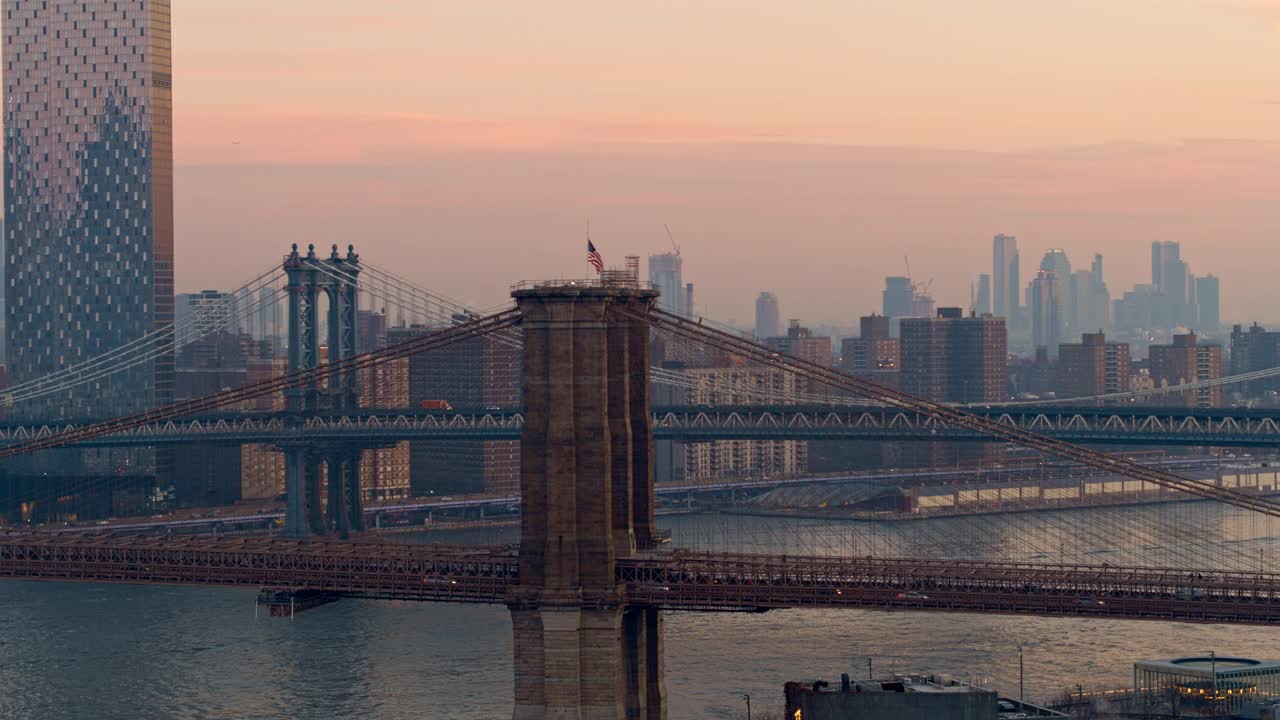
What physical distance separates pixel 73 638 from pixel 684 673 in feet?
65.6

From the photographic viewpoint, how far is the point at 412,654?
207 ft

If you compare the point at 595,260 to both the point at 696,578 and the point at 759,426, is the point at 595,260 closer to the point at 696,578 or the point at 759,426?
the point at 696,578

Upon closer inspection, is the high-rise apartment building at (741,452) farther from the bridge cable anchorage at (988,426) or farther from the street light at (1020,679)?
the bridge cable anchorage at (988,426)

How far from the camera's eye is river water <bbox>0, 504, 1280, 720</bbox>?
2158 inches

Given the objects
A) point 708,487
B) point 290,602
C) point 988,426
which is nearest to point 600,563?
point 988,426

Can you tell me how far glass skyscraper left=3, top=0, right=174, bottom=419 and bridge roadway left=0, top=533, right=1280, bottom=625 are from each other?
3437 inches

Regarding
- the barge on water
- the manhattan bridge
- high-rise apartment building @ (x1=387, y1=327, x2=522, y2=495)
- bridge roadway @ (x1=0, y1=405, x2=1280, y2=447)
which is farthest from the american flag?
high-rise apartment building @ (x1=387, y1=327, x2=522, y2=495)

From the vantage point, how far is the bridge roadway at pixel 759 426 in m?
88.9

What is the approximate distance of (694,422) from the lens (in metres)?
97.3

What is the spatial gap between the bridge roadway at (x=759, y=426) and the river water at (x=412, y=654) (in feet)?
65.3

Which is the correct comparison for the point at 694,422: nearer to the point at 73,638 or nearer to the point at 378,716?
the point at 73,638

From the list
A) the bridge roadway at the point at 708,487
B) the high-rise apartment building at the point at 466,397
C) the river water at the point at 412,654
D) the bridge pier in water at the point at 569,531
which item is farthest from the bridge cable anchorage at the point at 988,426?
the high-rise apartment building at the point at 466,397

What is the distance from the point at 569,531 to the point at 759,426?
4983 cm

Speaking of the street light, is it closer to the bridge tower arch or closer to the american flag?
the american flag
